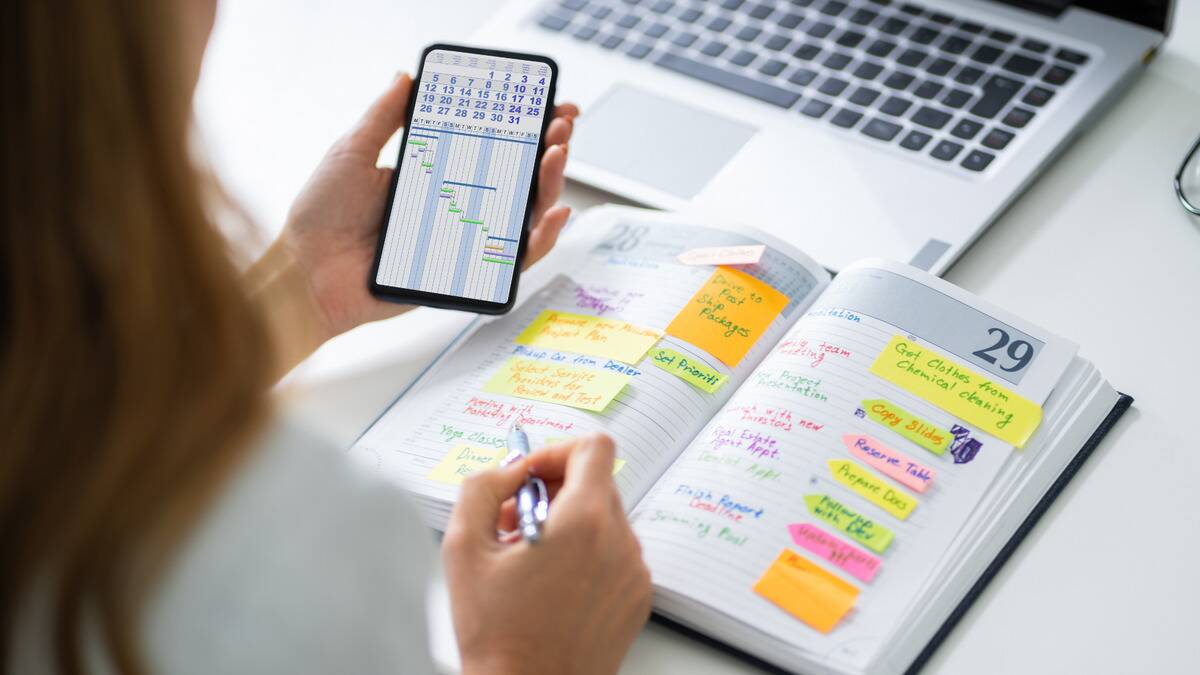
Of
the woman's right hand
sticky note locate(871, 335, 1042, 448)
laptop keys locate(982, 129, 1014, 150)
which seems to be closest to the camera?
the woman's right hand

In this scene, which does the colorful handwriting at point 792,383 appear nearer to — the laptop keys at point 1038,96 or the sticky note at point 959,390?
the sticky note at point 959,390

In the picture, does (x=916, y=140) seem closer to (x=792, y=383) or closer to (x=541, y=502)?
(x=792, y=383)

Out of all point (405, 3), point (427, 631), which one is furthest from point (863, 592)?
point (405, 3)

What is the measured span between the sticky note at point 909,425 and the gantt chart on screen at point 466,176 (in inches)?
10.4

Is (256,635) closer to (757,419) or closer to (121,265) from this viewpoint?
(121,265)

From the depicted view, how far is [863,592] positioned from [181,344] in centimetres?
37

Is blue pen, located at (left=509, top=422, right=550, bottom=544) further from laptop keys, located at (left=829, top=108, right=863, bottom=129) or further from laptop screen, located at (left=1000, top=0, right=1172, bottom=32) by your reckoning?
laptop screen, located at (left=1000, top=0, right=1172, bottom=32)

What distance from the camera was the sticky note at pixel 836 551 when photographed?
619mm

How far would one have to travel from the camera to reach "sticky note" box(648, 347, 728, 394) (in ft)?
2.43

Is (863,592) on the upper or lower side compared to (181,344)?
lower

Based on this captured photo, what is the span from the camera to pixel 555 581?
1.95 ft

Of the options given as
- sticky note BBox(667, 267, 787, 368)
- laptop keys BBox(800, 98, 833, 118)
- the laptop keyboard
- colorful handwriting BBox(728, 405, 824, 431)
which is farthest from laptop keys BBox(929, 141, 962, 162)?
colorful handwriting BBox(728, 405, 824, 431)

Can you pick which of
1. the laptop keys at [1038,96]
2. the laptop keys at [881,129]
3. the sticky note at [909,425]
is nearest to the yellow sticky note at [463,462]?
the sticky note at [909,425]

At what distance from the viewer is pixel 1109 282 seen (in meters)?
0.83
